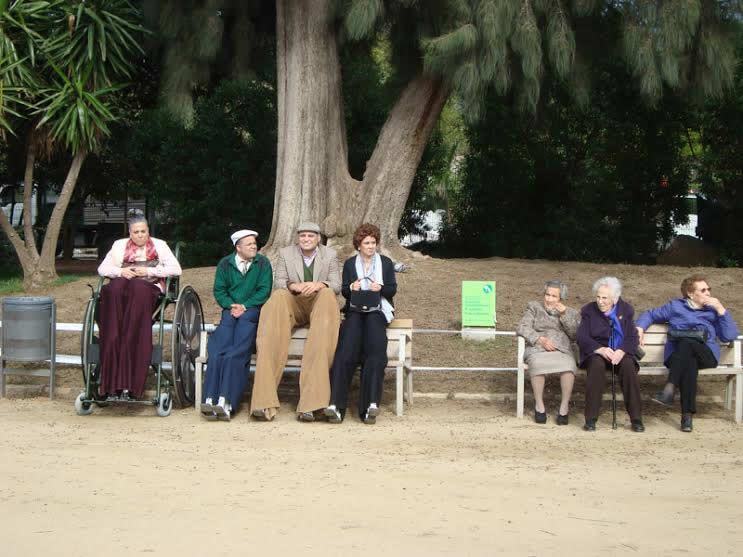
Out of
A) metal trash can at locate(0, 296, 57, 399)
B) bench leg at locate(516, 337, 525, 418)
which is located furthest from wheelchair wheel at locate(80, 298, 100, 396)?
bench leg at locate(516, 337, 525, 418)

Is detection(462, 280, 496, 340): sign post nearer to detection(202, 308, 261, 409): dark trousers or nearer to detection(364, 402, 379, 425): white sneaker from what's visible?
detection(364, 402, 379, 425): white sneaker

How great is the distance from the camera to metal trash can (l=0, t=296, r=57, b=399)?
7922mm

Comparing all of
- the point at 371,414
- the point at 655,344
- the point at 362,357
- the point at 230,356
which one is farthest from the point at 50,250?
the point at 655,344

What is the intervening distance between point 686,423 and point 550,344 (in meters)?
1.03

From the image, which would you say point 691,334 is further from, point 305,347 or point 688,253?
point 688,253

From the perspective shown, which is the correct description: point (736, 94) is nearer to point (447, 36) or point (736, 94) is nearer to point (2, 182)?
point (447, 36)

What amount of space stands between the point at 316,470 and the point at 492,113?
9.85m

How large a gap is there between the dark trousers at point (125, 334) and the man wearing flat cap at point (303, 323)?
0.77 m

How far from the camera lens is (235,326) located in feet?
24.8

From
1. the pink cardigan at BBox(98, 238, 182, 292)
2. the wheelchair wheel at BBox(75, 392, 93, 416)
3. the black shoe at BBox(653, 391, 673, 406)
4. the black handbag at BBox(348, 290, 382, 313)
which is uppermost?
the pink cardigan at BBox(98, 238, 182, 292)

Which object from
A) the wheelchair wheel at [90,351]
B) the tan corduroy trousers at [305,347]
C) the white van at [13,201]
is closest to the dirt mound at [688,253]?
the tan corduroy trousers at [305,347]

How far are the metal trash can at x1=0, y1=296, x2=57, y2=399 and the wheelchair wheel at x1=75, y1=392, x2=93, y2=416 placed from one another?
0.68 metres

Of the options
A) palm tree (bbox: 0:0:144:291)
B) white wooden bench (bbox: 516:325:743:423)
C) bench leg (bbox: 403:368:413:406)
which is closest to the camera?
white wooden bench (bbox: 516:325:743:423)

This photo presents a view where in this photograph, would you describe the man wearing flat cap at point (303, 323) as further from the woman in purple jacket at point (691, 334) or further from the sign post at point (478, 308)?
the woman in purple jacket at point (691, 334)
